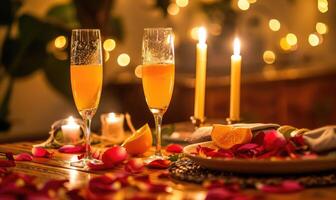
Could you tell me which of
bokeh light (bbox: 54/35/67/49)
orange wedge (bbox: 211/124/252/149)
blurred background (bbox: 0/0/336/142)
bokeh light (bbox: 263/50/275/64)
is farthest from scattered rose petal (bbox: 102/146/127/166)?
bokeh light (bbox: 263/50/275/64)

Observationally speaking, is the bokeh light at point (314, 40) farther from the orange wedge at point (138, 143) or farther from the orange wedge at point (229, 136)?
the orange wedge at point (229, 136)

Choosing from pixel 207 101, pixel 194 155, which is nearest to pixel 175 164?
pixel 194 155

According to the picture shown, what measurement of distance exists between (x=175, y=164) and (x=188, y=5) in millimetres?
3834

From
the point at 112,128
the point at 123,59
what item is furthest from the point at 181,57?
the point at 112,128

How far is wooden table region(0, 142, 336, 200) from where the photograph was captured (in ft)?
3.57

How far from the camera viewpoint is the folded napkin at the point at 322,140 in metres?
1.20

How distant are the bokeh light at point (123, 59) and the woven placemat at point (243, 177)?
3.42 m

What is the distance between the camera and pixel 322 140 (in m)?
1.21

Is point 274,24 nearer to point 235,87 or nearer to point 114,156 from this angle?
point 235,87

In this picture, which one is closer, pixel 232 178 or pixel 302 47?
pixel 232 178

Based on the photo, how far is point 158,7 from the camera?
3326 millimetres

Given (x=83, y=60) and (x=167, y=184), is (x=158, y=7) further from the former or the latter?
(x=167, y=184)

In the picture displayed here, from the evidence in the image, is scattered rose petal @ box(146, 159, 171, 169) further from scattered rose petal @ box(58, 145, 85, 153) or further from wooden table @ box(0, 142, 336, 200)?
scattered rose petal @ box(58, 145, 85, 153)

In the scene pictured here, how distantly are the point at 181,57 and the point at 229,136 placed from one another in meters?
3.64
